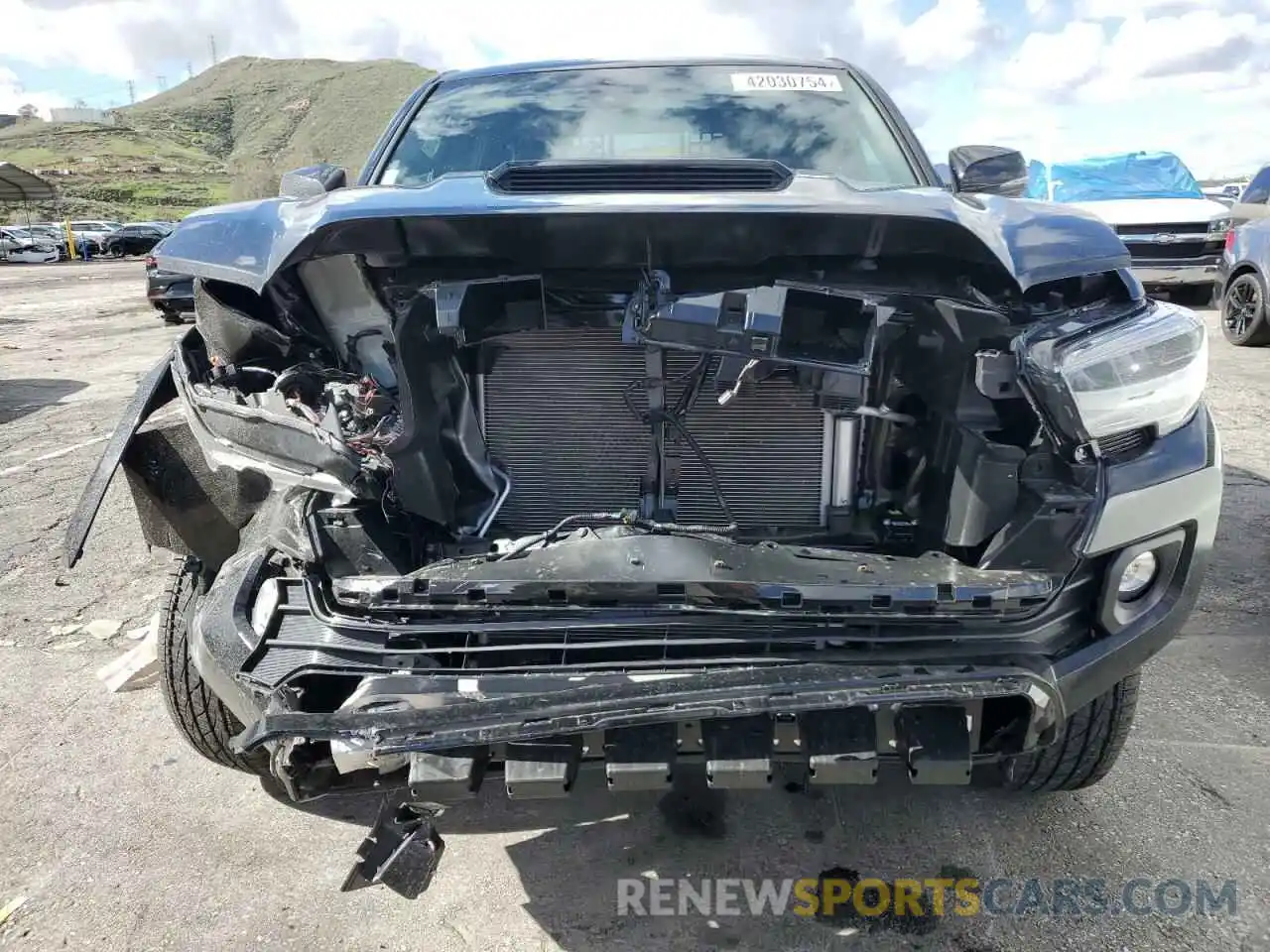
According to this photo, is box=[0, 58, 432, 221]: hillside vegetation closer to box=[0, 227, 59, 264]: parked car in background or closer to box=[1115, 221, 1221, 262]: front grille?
box=[0, 227, 59, 264]: parked car in background

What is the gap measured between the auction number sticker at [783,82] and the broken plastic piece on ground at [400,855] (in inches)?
102

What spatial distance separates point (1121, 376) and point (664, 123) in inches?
73.5

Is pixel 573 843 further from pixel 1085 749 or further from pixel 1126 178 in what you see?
pixel 1126 178

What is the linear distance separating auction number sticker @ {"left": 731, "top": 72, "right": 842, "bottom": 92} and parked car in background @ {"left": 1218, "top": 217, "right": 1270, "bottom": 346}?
6818 mm

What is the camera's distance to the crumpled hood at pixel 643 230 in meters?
1.78

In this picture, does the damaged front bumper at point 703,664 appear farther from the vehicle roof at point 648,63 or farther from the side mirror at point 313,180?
the vehicle roof at point 648,63

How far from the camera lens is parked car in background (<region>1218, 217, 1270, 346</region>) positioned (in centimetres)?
797

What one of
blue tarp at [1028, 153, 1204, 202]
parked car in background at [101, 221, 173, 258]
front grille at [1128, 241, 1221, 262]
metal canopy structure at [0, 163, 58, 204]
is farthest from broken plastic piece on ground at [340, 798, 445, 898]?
metal canopy structure at [0, 163, 58, 204]

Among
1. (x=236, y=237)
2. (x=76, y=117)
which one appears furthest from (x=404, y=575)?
(x=76, y=117)

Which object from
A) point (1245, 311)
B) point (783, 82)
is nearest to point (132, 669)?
point (783, 82)

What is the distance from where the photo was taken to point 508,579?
1.68 m

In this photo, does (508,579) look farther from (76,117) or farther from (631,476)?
(76,117)

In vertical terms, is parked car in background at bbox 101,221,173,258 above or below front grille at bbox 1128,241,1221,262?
below
